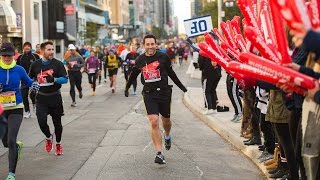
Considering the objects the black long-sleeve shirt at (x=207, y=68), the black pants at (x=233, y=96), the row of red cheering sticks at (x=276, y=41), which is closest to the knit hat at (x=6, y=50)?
the row of red cheering sticks at (x=276, y=41)

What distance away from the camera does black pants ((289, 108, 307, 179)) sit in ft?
16.3

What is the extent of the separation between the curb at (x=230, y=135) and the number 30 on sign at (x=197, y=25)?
2.00 meters

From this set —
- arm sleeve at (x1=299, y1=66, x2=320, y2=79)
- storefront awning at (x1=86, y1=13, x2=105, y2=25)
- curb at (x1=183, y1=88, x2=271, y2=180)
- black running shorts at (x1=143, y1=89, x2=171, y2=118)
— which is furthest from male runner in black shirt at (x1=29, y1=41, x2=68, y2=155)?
storefront awning at (x1=86, y1=13, x2=105, y2=25)

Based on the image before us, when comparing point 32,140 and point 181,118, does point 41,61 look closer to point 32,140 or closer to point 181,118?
point 32,140

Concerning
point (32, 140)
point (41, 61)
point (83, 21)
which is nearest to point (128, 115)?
point (32, 140)

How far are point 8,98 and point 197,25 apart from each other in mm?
8249

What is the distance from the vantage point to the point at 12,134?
→ 7199 mm

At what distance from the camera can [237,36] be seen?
6715 millimetres

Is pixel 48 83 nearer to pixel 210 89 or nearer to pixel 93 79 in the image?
pixel 210 89

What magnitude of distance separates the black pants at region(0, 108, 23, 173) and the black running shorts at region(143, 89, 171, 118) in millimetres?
1828

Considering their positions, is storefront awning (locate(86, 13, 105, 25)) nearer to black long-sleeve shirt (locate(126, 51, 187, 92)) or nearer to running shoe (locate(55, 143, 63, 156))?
running shoe (locate(55, 143, 63, 156))

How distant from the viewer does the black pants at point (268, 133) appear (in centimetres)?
740

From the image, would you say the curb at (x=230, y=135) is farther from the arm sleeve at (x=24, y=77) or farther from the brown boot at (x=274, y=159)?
the arm sleeve at (x=24, y=77)

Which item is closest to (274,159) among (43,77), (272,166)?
(272,166)
